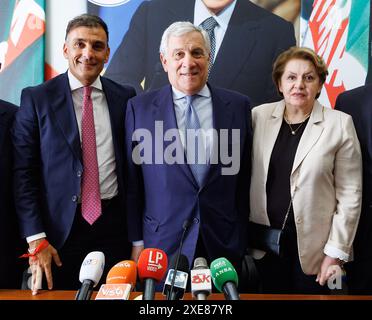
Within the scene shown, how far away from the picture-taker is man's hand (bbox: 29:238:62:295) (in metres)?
1.96

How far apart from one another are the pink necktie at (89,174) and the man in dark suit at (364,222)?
1411 millimetres

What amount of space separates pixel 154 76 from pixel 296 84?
0.96 meters

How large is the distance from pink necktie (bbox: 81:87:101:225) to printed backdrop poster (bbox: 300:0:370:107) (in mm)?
1424

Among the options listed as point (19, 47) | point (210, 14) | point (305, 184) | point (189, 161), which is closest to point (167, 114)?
point (189, 161)

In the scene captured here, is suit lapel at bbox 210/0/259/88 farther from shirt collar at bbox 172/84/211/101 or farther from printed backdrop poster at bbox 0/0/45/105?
printed backdrop poster at bbox 0/0/45/105

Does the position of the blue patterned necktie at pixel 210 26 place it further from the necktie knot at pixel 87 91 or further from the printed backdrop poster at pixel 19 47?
the printed backdrop poster at pixel 19 47

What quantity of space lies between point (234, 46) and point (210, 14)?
24cm

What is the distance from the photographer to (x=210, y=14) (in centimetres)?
283

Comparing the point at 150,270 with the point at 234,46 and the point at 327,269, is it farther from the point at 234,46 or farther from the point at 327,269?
the point at 234,46

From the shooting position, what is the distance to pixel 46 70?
2.87m

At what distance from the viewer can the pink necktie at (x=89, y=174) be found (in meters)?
2.22

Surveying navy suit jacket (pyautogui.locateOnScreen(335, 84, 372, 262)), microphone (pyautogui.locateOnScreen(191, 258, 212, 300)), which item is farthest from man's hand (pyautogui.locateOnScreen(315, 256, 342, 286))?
microphone (pyautogui.locateOnScreen(191, 258, 212, 300))
